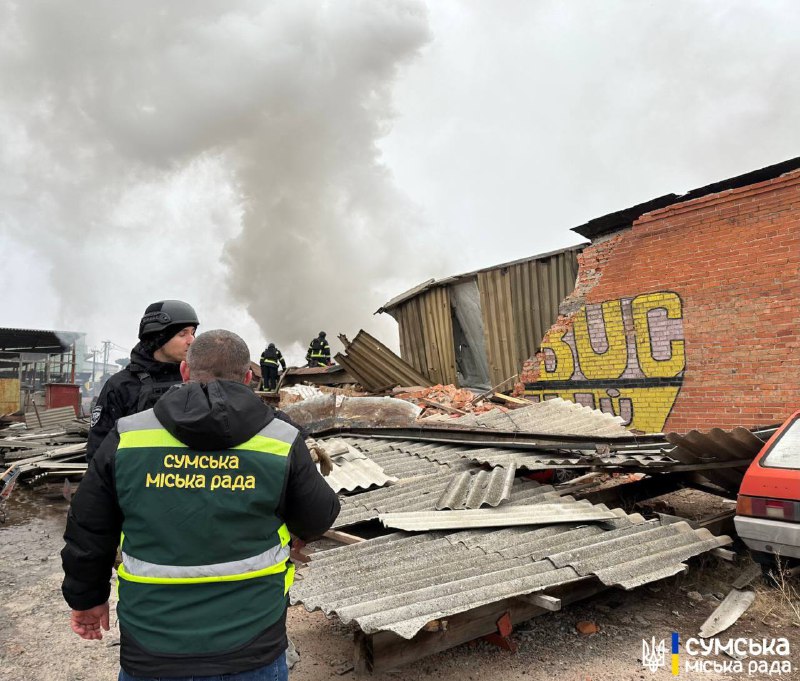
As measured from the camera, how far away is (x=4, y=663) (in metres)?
3.28

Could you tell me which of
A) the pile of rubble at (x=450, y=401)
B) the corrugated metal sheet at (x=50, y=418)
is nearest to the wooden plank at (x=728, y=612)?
the pile of rubble at (x=450, y=401)

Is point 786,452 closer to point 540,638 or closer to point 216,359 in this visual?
point 540,638

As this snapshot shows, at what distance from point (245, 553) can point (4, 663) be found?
279 centimetres

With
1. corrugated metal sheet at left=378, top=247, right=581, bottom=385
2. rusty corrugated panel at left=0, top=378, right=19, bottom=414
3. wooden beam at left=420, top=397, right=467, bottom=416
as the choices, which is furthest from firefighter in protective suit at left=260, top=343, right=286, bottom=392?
rusty corrugated panel at left=0, top=378, right=19, bottom=414

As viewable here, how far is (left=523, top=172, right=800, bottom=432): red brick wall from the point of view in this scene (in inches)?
283

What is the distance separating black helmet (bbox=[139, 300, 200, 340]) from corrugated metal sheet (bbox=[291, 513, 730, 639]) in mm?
1539

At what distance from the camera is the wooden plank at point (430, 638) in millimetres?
2777

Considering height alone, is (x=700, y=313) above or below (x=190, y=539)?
above

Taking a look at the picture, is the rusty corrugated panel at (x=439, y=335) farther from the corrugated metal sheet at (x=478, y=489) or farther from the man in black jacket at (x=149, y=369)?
the man in black jacket at (x=149, y=369)

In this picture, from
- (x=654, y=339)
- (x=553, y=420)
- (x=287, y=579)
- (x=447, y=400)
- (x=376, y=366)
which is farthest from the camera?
(x=376, y=366)

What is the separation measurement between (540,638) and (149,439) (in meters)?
2.86

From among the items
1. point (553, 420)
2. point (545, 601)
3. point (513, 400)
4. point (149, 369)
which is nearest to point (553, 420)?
point (553, 420)

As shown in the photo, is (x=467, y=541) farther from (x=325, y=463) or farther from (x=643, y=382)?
(x=643, y=382)

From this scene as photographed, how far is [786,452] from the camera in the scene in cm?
377
